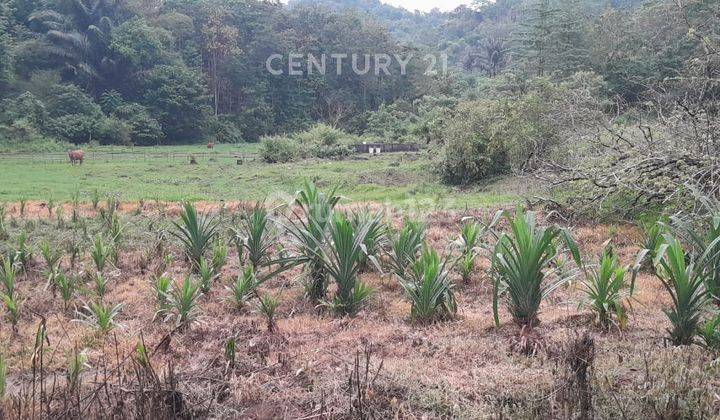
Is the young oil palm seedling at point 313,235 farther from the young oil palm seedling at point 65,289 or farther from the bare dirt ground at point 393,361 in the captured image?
the young oil palm seedling at point 65,289

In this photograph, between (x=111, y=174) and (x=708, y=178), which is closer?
(x=708, y=178)

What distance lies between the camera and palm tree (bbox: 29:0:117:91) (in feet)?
99.5

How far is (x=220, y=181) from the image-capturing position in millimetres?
14680

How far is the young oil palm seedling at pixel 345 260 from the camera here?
12.6ft

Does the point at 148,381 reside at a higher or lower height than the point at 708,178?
lower

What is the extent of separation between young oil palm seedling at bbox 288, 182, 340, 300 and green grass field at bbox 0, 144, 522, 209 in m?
4.67

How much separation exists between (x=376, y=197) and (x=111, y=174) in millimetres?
8404

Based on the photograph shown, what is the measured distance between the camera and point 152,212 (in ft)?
27.9

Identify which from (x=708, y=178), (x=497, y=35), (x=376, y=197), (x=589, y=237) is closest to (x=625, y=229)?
(x=589, y=237)

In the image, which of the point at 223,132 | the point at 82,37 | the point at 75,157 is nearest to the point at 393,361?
the point at 75,157

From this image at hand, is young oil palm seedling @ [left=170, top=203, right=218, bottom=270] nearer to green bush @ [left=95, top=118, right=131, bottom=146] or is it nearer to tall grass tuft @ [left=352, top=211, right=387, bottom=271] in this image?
tall grass tuft @ [left=352, top=211, right=387, bottom=271]

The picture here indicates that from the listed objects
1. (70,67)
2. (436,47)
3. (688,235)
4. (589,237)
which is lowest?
(589,237)

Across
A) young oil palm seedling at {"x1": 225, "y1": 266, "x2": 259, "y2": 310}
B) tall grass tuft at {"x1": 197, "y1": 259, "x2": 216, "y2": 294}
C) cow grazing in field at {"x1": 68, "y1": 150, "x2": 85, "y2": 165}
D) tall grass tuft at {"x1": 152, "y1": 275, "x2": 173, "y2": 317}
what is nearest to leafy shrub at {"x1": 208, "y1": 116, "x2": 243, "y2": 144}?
cow grazing in field at {"x1": 68, "y1": 150, "x2": 85, "y2": 165}

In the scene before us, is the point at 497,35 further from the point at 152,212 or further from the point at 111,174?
the point at 152,212
